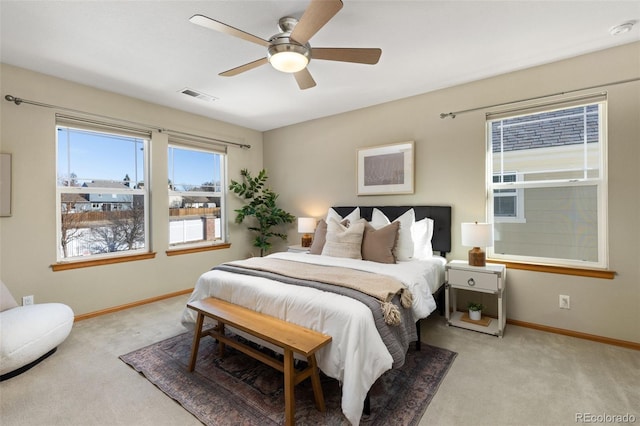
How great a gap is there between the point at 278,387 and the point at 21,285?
2.83 meters

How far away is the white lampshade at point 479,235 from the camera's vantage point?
2.75 metres

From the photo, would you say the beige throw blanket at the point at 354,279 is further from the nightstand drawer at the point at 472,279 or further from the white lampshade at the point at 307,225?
the white lampshade at the point at 307,225

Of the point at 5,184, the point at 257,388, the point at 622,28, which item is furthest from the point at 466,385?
the point at 5,184

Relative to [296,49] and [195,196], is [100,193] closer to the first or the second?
[195,196]

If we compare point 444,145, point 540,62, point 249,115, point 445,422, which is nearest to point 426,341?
point 445,422

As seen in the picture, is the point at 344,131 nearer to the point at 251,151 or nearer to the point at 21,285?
the point at 251,151

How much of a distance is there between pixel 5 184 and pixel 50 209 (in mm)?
403

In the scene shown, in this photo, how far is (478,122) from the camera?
124 inches

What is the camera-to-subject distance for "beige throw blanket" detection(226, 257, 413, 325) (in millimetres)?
1874

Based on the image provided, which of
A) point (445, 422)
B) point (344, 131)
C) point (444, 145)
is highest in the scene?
point (344, 131)

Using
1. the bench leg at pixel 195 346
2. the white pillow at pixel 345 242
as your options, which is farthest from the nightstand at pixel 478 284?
the bench leg at pixel 195 346

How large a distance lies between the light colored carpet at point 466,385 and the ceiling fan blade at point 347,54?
234 centimetres

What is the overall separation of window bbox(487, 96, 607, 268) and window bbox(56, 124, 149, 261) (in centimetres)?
425
